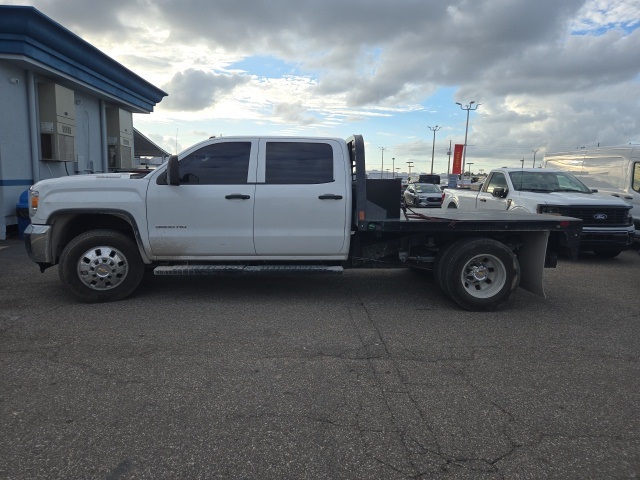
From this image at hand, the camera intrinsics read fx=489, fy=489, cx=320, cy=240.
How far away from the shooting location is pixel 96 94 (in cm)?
1477

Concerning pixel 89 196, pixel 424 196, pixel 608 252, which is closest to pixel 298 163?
pixel 89 196

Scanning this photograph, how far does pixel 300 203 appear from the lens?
6.01 metres

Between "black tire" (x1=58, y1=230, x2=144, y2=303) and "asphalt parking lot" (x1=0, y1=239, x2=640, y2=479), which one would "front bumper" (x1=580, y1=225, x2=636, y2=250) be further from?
"black tire" (x1=58, y1=230, x2=144, y2=303)

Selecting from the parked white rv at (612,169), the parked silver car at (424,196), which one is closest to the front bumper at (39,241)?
the parked white rv at (612,169)

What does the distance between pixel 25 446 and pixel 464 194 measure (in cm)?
1084

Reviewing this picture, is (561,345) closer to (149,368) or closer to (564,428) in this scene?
(564,428)

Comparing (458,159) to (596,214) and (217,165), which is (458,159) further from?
(217,165)

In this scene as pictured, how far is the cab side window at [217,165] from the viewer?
6.02 metres

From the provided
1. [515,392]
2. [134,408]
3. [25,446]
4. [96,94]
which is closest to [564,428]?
[515,392]

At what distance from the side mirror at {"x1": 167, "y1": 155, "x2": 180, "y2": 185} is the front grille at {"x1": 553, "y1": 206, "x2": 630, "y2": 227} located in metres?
7.02

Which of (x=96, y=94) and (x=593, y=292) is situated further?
(x=96, y=94)

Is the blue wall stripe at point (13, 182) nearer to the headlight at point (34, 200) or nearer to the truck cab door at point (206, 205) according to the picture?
the headlight at point (34, 200)

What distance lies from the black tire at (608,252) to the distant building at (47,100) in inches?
504

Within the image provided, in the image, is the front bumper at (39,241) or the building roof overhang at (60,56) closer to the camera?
the front bumper at (39,241)
